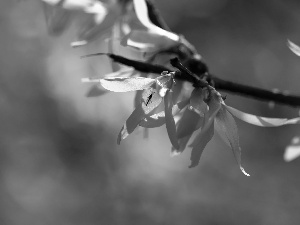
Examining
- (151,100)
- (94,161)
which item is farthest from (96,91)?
(94,161)

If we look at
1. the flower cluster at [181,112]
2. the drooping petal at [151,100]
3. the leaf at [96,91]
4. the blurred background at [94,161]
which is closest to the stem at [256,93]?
the flower cluster at [181,112]

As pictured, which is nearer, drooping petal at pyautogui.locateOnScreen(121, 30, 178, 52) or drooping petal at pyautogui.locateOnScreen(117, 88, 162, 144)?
drooping petal at pyautogui.locateOnScreen(117, 88, 162, 144)

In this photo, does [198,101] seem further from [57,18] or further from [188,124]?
[57,18]

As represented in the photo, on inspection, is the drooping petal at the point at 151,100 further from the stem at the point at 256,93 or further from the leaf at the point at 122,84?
the stem at the point at 256,93

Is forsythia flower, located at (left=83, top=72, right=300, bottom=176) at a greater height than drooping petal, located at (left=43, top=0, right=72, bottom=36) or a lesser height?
greater

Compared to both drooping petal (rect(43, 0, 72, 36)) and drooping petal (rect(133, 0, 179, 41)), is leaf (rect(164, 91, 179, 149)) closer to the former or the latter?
drooping petal (rect(133, 0, 179, 41))

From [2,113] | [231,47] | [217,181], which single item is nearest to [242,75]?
[231,47]

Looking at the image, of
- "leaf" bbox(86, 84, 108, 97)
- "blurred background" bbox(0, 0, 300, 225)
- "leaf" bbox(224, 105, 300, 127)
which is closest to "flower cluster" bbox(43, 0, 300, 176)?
"leaf" bbox(224, 105, 300, 127)

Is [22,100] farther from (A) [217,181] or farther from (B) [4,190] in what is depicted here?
(A) [217,181]
